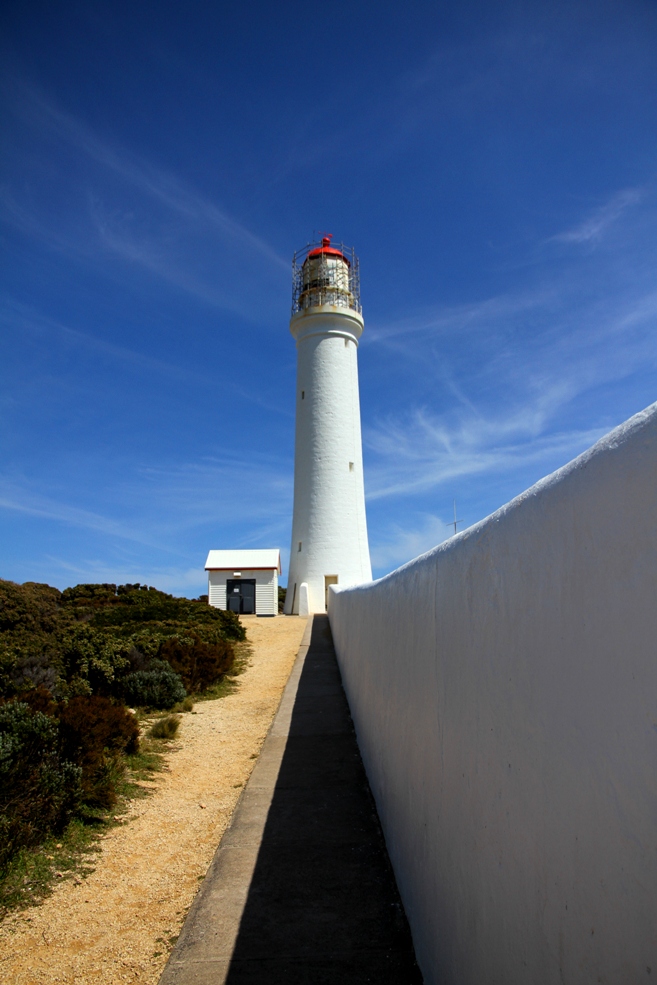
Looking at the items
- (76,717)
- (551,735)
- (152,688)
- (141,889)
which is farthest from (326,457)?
(551,735)

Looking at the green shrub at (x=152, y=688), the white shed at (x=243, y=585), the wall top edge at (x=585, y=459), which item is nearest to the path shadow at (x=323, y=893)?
the wall top edge at (x=585, y=459)

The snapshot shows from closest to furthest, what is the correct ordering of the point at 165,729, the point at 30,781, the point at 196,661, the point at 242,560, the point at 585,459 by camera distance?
the point at 585,459 < the point at 30,781 < the point at 165,729 < the point at 196,661 < the point at 242,560

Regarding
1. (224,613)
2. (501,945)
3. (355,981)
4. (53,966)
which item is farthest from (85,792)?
(224,613)

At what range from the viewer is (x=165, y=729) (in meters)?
8.48

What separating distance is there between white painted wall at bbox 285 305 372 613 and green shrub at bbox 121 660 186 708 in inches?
636

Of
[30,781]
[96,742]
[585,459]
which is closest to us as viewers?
[585,459]

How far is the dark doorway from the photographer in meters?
26.4

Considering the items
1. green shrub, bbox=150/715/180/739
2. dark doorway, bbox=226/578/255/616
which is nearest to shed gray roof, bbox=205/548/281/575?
dark doorway, bbox=226/578/255/616

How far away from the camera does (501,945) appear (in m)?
2.04

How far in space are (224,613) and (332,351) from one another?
44.1 feet

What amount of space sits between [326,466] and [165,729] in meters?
19.2

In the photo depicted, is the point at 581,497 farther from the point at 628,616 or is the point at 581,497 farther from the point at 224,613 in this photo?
the point at 224,613

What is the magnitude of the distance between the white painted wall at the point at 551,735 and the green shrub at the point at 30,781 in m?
3.10

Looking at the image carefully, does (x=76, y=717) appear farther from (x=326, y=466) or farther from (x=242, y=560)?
(x=326, y=466)
